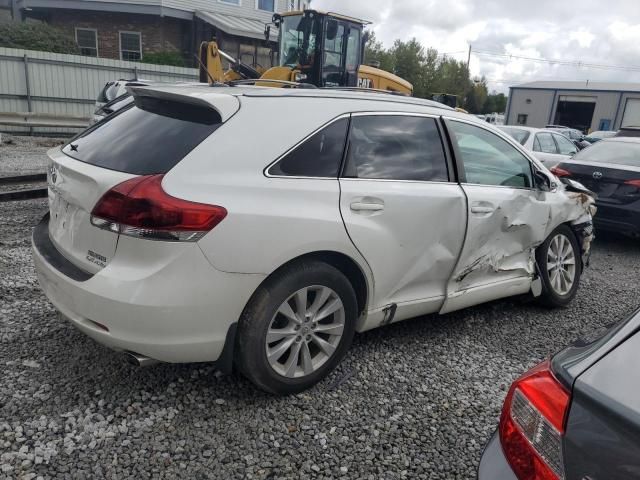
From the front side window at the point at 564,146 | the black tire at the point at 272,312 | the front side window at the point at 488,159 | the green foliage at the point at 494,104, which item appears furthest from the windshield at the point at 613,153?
the green foliage at the point at 494,104

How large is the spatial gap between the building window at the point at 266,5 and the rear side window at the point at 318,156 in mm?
24558

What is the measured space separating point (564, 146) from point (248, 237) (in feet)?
32.2

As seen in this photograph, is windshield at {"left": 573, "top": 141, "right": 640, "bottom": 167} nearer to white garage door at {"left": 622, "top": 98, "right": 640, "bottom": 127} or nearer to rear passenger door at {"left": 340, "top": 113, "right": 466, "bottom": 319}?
rear passenger door at {"left": 340, "top": 113, "right": 466, "bottom": 319}

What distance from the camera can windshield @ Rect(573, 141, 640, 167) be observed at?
7.11m

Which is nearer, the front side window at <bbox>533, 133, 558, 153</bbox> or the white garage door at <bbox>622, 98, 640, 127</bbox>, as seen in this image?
the front side window at <bbox>533, 133, 558, 153</bbox>

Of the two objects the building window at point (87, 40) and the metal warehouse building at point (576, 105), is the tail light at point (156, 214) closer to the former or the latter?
the building window at point (87, 40)

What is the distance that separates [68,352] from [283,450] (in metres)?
1.58

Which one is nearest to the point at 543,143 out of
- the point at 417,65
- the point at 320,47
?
the point at 320,47

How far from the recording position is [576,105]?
47156 millimetres

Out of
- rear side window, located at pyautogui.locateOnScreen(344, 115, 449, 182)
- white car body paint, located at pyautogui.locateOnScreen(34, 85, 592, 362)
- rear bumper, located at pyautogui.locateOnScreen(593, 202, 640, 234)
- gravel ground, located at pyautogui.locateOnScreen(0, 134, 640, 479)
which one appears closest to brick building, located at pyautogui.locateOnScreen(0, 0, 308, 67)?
rear bumper, located at pyautogui.locateOnScreen(593, 202, 640, 234)

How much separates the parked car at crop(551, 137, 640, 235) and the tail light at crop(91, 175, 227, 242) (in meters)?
6.04

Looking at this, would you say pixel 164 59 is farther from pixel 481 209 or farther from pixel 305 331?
pixel 305 331

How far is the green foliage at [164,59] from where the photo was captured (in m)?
22.1

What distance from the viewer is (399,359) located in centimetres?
353
